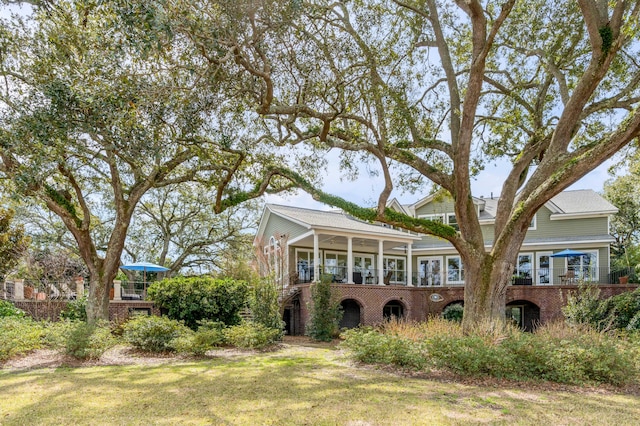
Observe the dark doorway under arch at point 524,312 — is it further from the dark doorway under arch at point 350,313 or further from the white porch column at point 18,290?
the white porch column at point 18,290

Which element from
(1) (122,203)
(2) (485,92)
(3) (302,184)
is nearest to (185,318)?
(1) (122,203)

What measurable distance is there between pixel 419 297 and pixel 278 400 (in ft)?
52.9

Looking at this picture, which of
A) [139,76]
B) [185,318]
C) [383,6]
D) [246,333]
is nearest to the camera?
[139,76]

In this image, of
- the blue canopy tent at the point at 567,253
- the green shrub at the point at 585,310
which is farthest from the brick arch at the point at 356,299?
the blue canopy tent at the point at 567,253

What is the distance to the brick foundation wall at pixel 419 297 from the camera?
19.1 metres

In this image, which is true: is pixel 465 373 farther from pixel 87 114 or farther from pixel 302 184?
pixel 87 114

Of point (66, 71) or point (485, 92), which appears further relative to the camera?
point (485, 92)

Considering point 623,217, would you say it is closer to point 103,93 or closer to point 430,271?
point 430,271

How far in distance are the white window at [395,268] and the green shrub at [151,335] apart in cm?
1465

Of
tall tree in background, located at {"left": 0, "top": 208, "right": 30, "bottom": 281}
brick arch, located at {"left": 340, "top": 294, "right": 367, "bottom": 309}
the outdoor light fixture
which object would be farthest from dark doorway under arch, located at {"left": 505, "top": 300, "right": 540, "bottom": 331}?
tall tree in background, located at {"left": 0, "top": 208, "right": 30, "bottom": 281}

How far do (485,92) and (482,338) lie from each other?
8105 millimetres

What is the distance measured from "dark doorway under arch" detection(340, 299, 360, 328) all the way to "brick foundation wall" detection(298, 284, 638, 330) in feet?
4.58

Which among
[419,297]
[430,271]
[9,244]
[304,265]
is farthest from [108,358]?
[430,271]

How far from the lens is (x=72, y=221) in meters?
13.3
